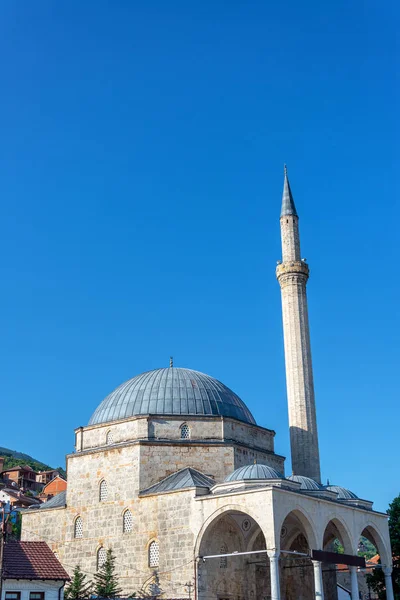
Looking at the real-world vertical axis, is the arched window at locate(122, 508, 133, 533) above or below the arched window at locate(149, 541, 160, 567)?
above

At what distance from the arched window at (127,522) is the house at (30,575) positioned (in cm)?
415

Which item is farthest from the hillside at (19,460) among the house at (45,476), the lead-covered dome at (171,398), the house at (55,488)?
the lead-covered dome at (171,398)

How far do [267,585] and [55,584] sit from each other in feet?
25.7

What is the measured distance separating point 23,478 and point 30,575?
52.5 metres

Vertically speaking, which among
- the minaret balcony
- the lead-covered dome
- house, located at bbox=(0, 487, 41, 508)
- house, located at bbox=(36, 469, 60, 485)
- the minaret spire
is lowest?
the lead-covered dome

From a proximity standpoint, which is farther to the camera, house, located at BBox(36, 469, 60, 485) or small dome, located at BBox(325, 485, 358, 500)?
house, located at BBox(36, 469, 60, 485)

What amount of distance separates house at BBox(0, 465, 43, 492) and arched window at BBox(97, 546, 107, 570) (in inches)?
1764

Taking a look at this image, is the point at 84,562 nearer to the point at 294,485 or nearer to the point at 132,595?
the point at 132,595

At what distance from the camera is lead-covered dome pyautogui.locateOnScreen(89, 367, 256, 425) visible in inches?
964

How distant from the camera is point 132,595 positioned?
67.5 feet

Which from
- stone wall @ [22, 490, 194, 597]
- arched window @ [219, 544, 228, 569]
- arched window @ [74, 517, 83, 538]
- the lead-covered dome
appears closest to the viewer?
stone wall @ [22, 490, 194, 597]

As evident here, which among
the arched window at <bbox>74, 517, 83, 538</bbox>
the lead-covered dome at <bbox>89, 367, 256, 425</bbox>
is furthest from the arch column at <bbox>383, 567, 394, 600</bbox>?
the arched window at <bbox>74, 517, 83, 538</bbox>

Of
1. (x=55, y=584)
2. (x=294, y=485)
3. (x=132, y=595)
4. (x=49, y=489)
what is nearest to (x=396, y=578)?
(x=294, y=485)

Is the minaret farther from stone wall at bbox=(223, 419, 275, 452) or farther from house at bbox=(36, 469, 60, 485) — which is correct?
house at bbox=(36, 469, 60, 485)
